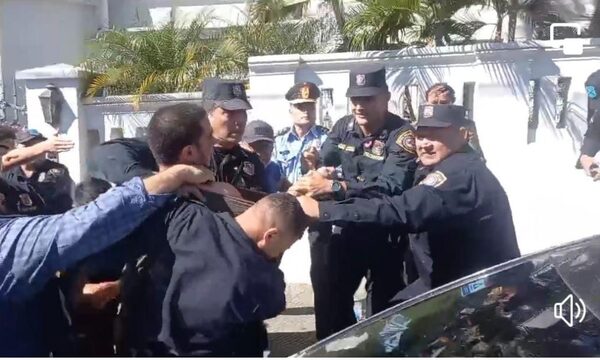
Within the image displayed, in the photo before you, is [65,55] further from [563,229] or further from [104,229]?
[104,229]

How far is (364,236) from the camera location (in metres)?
4.06

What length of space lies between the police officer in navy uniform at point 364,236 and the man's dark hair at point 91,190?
45.9 inches

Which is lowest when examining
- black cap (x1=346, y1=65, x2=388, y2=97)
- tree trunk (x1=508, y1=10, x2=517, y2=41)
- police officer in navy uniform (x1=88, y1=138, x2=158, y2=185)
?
police officer in navy uniform (x1=88, y1=138, x2=158, y2=185)

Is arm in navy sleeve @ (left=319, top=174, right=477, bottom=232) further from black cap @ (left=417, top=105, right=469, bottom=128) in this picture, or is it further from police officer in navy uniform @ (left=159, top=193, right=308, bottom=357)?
police officer in navy uniform @ (left=159, top=193, right=308, bottom=357)

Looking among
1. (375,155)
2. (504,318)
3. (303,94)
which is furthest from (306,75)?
(504,318)

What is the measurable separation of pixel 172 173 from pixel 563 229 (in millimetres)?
4919

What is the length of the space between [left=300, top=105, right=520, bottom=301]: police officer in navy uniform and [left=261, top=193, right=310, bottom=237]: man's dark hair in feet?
1.02

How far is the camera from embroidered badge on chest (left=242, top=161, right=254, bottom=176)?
149 inches

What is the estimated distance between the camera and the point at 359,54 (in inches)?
289

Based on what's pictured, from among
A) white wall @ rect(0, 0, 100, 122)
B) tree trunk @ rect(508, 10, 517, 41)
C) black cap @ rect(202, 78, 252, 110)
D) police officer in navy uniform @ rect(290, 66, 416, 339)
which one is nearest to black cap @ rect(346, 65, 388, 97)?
police officer in navy uniform @ rect(290, 66, 416, 339)

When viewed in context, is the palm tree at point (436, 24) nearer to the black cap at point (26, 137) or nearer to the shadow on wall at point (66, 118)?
the shadow on wall at point (66, 118)

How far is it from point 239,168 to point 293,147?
215cm

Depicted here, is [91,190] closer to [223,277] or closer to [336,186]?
[336,186]

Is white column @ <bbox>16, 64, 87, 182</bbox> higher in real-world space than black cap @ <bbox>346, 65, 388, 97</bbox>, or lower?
lower
